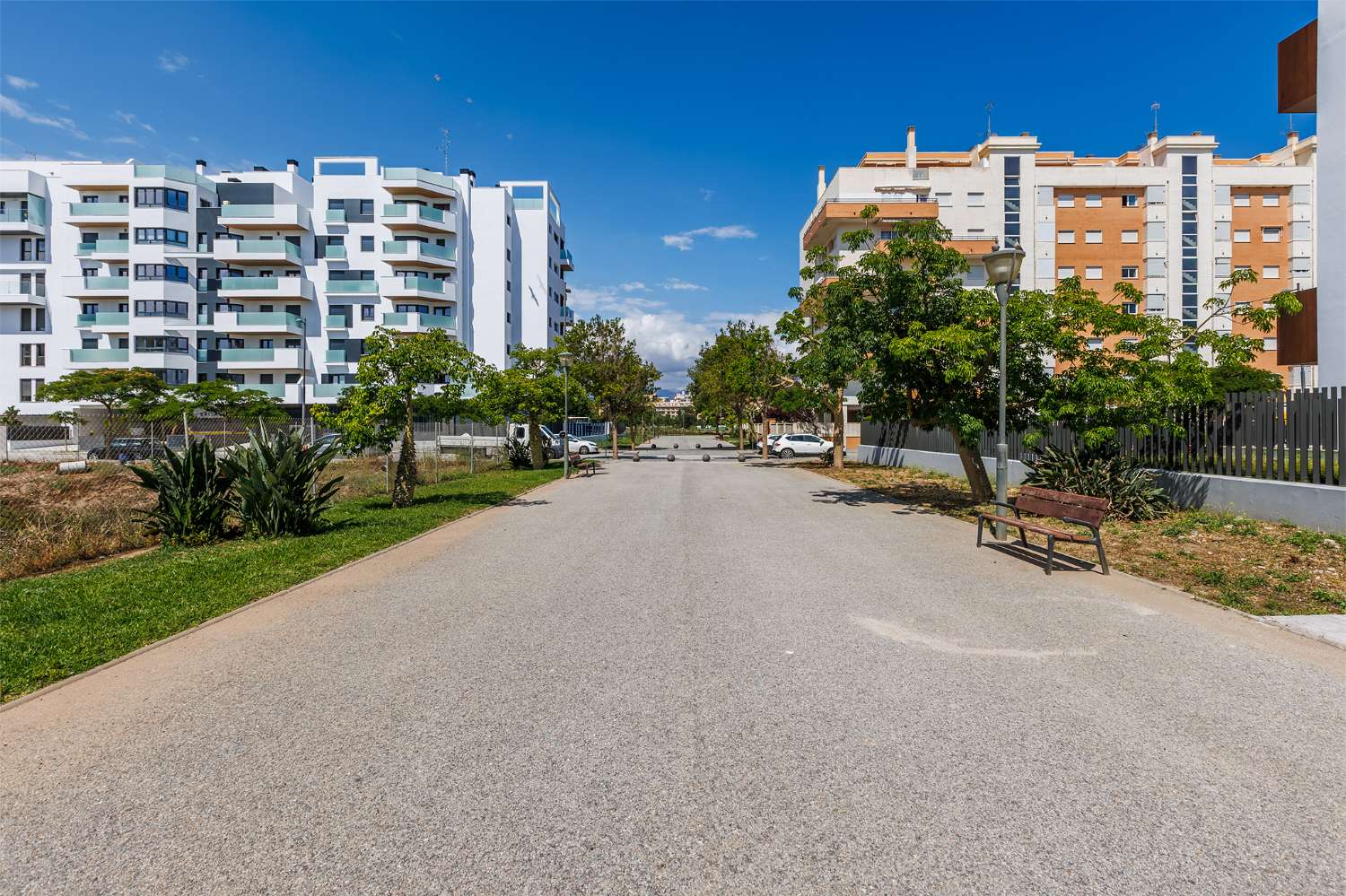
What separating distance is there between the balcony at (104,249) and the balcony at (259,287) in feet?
22.4

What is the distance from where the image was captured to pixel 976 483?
46.6 ft

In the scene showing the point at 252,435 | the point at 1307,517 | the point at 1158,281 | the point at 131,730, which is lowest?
the point at 131,730

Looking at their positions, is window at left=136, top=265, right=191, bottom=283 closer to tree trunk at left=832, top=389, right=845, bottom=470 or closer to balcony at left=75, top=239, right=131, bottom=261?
balcony at left=75, top=239, right=131, bottom=261

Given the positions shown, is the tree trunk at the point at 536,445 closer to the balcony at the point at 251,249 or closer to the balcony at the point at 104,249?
the balcony at the point at 251,249

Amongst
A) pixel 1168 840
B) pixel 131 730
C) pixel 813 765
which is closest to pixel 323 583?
pixel 131 730

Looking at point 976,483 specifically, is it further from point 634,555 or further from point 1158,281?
point 1158,281

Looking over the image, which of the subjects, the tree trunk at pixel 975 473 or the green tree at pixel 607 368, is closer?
the tree trunk at pixel 975 473

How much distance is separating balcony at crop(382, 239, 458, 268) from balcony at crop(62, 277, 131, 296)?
57.3ft

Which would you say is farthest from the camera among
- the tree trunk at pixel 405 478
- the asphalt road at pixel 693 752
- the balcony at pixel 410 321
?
the balcony at pixel 410 321

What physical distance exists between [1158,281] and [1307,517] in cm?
5081

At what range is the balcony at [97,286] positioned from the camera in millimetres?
46250

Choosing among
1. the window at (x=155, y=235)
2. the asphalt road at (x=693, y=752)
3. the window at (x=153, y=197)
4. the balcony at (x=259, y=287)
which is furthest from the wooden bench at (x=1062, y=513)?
the window at (x=153, y=197)

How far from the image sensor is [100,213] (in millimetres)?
46312

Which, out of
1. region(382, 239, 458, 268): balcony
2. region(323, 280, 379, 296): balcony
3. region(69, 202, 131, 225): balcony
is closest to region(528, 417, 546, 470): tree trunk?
region(382, 239, 458, 268): balcony
